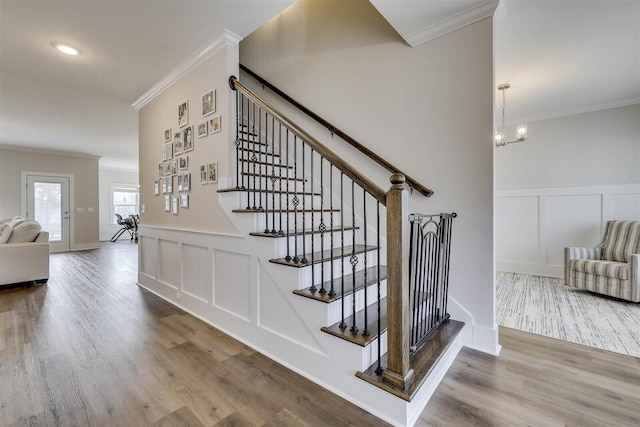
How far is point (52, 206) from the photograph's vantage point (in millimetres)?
7062

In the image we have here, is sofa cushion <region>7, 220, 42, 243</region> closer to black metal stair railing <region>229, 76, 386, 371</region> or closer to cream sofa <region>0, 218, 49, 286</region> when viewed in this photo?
cream sofa <region>0, 218, 49, 286</region>

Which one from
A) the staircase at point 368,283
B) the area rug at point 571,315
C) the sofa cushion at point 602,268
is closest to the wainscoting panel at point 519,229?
the area rug at point 571,315

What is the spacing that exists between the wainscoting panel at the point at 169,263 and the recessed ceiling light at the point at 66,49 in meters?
2.04

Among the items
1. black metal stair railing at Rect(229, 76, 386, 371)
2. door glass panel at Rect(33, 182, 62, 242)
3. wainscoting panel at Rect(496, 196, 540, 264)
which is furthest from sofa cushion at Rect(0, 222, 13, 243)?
wainscoting panel at Rect(496, 196, 540, 264)

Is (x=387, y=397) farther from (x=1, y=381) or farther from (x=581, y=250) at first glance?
(x=581, y=250)

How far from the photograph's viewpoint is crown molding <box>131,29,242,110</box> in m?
2.45

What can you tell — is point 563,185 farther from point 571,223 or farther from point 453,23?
point 453,23

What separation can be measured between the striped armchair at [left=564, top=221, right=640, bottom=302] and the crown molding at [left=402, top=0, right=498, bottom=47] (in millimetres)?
3152

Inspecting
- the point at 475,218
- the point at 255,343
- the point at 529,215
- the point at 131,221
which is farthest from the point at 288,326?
the point at 131,221

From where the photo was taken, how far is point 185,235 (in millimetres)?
2895

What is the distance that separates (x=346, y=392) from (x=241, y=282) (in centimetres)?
115

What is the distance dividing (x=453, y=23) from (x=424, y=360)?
2.41 metres

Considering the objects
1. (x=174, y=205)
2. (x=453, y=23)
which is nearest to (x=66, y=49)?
(x=174, y=205)

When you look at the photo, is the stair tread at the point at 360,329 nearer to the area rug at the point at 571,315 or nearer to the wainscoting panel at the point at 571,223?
the area rug at the point at 571,315
